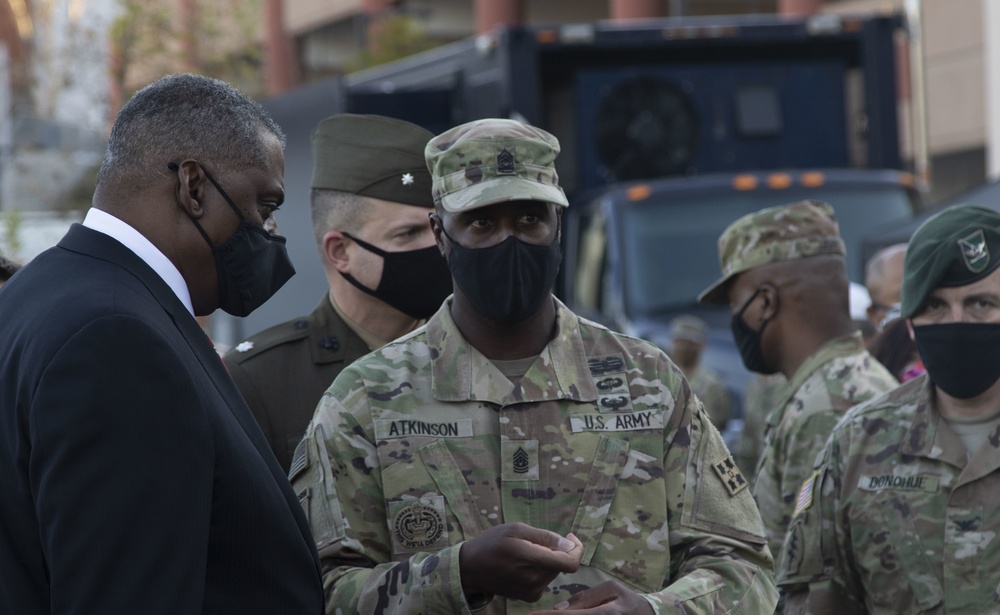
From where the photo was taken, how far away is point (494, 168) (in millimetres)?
2842

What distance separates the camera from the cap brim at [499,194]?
2.80 meters

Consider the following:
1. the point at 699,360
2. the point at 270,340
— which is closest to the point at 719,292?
the point at 270,340

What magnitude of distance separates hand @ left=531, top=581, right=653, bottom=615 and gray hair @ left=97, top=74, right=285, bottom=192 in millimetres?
996

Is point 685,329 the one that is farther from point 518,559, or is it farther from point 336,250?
point 518,559

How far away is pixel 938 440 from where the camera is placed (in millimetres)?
3553

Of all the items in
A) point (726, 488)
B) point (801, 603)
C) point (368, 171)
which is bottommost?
point (801, 603)

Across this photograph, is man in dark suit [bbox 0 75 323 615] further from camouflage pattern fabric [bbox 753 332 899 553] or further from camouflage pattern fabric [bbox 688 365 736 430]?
camouflage pattern fabric [bbox 688 365 736 430]

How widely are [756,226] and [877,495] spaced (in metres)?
1.23

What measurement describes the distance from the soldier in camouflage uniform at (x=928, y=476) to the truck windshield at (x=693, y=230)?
5.29 meters

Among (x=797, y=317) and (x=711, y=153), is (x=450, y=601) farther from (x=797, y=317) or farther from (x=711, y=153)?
(x=711, y=153)

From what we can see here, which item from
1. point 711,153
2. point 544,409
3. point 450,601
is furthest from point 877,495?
point 711,153

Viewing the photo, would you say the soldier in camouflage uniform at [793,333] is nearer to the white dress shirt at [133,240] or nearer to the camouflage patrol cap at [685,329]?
the white dress shirt at [133,240]

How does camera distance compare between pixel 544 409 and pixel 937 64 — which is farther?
pixel 937 64

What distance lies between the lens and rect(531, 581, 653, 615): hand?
2525mm
